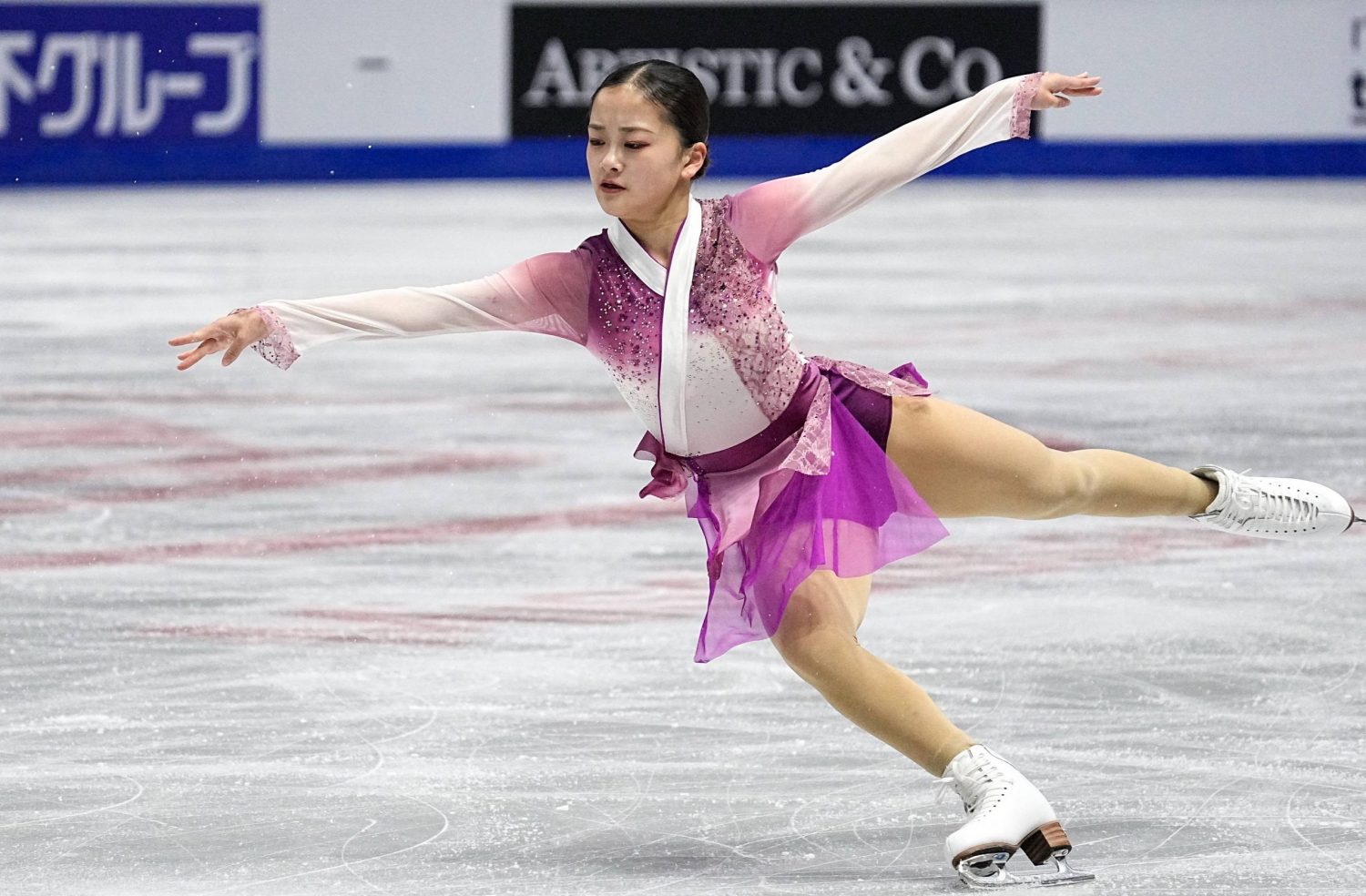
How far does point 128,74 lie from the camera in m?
14.2

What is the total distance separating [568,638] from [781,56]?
1149 cm

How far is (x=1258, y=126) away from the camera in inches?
591

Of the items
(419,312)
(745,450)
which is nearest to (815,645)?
(745,450)

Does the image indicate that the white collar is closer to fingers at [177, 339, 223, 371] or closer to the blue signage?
fingers at [177, 339, 223, 371]

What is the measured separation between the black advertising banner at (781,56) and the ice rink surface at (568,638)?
7072 mm

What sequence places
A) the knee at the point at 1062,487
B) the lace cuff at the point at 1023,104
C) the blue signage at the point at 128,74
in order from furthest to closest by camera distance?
1. the blue signage at the point at 128,74
2. the knee at the point at 1062,487
3. the lace cuff at the point at 1023,104

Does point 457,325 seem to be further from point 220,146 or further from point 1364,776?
point 220,146

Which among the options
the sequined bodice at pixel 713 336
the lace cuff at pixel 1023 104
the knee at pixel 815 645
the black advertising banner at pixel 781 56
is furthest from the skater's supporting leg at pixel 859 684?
the black advertising banner at pixel 781 56

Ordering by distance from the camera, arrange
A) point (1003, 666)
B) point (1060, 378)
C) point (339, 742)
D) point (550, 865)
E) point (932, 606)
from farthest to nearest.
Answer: point (1060, 378), point (932, 606), point (1003, 666), point (339, 742), point (550, 865)

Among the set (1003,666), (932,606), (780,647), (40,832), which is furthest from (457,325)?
(932,606)

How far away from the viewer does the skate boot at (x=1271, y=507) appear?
3322mm

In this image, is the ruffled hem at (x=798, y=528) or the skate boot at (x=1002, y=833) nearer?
the skate boot at (x=1002, y=833)

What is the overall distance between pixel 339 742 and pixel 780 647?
0.85 meters

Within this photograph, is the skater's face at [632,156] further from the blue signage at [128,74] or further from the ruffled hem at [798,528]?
the blue signage at [128,74]
